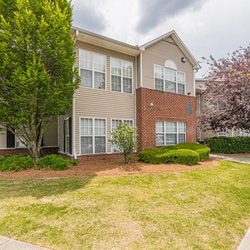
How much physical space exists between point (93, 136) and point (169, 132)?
5589mm

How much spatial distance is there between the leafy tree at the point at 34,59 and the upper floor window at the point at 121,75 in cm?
331

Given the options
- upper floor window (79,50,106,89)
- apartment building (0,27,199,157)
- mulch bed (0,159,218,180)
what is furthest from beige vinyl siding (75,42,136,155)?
mulch bed (0,159,218,180)

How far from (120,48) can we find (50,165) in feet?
24.4

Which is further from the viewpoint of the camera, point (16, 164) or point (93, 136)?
point (93, 136)

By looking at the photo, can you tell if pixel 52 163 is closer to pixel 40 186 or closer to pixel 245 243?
pixel 40 186

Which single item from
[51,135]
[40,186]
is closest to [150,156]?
[40,186]

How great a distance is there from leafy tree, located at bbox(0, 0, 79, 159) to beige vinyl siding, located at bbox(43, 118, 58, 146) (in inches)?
172

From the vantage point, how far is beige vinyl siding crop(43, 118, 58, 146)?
504 inches

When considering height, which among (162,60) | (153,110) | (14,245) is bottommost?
(14,245)

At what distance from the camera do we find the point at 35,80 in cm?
728

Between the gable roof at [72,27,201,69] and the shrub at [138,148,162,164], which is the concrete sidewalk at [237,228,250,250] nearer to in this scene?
the shrub at [138,148,162,164]

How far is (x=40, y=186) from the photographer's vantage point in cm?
596

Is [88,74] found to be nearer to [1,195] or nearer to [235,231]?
[1,195]

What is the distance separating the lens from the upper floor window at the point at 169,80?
42.1 feet
